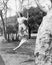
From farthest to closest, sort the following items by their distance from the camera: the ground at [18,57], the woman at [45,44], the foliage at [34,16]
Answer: the foliage at [34,16] → the ground at [18,57] → the woman at [45,44]

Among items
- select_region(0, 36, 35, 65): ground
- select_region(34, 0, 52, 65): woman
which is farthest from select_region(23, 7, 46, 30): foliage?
select_region(34, 0, 52, 65): woman

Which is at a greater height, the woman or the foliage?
the woman

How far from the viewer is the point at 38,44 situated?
251cm

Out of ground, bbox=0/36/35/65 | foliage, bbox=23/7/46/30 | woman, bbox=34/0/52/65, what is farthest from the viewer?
foliage, bbox=23/7/46/30

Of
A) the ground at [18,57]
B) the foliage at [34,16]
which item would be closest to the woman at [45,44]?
the ground at [18,57]

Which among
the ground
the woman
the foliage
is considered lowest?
the ground

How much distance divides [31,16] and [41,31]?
27.5 ft

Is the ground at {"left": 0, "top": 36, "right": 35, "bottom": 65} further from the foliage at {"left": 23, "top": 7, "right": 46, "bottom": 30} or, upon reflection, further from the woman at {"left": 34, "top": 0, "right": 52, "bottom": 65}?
the foliage at {"left": 23, "top": 7, "right": 46, "bottom": 30}

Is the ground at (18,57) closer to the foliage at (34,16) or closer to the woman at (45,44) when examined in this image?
the woman at (45,44)

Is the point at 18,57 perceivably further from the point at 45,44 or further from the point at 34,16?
the point at 34,16

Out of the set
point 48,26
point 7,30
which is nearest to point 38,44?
point 48,26

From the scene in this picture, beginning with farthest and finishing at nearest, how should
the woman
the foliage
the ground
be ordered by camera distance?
1. the foliage
2. the ground
3. the woman

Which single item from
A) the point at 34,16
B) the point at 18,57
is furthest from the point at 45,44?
the point at 34,16

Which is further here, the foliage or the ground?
the foliage
